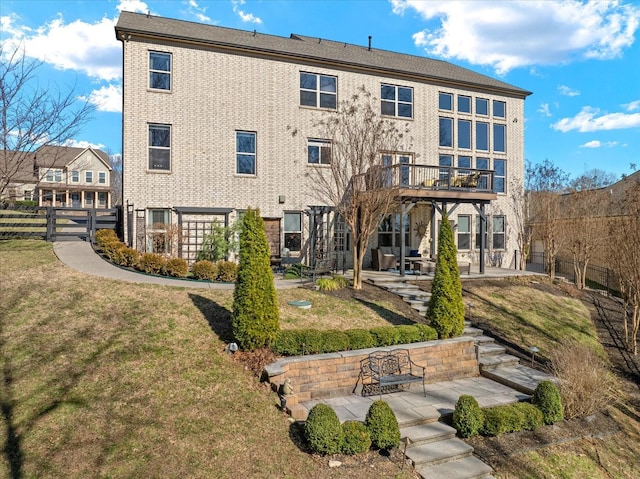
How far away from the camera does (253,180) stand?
17078 millimetres

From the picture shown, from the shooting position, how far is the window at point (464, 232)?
827 inches

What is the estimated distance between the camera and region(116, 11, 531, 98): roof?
52.5ft

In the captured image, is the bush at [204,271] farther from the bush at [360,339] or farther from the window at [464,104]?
the window at [464,104]

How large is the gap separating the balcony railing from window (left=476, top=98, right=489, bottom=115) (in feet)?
11.7

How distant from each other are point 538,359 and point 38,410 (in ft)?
35.6

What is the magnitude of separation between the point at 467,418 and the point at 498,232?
17150mm

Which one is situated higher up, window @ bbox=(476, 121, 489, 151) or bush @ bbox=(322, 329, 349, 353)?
window @ bbox=(476, 121, 489, 151)

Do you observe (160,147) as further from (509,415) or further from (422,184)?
(509,415)

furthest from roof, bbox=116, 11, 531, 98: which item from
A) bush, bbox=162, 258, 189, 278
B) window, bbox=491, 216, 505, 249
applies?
bush, bbox=162, 258, 189, 278

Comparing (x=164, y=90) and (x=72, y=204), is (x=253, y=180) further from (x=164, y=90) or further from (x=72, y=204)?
(x=72, y=204)

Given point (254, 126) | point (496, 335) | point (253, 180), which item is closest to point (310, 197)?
point (253, 180)

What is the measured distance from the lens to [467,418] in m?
6.62

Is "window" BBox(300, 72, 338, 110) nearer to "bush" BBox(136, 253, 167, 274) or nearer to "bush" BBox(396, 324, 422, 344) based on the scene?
"bush" BBox(136, 253, 167, 274)

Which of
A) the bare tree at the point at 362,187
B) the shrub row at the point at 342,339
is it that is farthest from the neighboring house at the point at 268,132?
the shrub row at the point at 342,339
